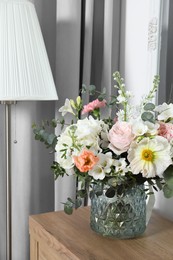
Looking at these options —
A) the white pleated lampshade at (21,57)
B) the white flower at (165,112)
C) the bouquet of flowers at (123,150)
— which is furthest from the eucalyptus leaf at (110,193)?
the white pleated lampshade at (21,57)

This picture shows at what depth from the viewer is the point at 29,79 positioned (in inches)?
49.3

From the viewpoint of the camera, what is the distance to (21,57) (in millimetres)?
1256

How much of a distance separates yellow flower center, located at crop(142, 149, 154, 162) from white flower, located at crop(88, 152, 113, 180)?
0.08 meters

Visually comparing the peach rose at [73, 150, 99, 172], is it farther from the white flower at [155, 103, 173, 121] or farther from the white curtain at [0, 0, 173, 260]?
the white curtain at [0, 0, 173, 260]

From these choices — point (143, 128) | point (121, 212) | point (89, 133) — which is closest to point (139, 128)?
point (143, 128)

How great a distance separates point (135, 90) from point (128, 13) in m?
0.31

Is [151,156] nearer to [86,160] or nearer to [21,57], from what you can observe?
[86,160]

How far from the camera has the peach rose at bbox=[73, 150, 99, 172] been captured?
33.6 inches

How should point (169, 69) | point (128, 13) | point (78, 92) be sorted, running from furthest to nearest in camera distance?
point (78, 92) → point (128, 13) → point (169, 69)

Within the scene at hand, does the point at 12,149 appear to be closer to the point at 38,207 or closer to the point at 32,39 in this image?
the point at 38,207

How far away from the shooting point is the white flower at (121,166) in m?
0.88

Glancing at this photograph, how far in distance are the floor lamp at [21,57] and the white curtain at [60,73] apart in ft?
0.80

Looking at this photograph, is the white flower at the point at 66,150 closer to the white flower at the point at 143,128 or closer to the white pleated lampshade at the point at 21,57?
the white flower at the point at 143,128

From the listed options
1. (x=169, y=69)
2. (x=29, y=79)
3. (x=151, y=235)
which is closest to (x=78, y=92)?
(x=29, y=79)
